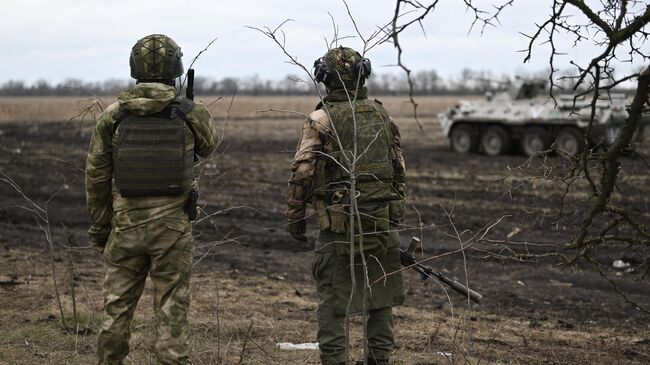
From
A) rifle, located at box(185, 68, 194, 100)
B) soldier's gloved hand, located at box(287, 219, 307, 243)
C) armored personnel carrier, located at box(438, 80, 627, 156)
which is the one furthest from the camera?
armored personnel carrier, located at box(438, 80, 627, 156)

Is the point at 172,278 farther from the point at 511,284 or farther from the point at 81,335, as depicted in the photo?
the point at 511,284

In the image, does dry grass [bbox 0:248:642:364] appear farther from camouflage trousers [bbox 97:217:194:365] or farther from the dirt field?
camouflage trousers [bbox 97:217:194:365]

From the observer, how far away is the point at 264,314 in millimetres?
7172

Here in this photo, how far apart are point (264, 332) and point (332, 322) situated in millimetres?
1585

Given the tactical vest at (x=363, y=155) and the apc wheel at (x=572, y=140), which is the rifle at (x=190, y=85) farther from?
the apc wheel at (x=572, y=140)

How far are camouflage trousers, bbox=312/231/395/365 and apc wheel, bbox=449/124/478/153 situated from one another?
19176 millimetres

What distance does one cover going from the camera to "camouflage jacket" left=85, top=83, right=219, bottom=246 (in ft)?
14.6

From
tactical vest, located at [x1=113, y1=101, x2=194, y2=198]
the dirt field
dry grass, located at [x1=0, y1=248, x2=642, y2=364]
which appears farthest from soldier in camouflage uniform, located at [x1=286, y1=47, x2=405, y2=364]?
tactical vest, located at [x1=113, y1=101, x2=194, y2=198]

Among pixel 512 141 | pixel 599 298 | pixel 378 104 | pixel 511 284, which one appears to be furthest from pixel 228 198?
pixel 512 141

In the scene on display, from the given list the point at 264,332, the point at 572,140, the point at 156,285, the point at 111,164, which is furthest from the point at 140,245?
the point at 572,140

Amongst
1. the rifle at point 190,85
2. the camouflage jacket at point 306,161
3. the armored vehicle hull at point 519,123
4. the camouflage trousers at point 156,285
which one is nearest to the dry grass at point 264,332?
the camouflage trousers at point 156,285

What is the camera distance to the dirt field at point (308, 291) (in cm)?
577

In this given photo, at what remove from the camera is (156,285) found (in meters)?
4.59

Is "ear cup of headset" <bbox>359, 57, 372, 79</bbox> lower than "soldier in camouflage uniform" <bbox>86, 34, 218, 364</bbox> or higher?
higher
